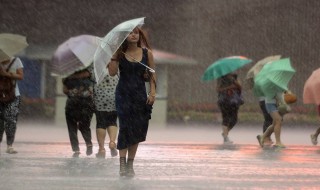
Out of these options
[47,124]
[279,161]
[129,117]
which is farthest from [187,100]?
[129,117]

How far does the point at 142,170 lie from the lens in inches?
399

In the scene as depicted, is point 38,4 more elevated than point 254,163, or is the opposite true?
point 38,4

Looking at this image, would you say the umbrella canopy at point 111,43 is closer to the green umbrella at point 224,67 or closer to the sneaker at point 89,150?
the sneaker at point 89,150

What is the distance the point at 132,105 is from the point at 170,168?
A: 4.83ft

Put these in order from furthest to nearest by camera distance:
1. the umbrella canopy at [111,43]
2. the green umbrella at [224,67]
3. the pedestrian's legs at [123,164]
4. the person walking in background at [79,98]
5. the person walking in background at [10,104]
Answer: the green umbrella at [224,67] < the person walking in background at [10,104] < the person walking in background at [79,98] < the pedestrian's legs at [123,164] < the umbrella canopy at [111,43]

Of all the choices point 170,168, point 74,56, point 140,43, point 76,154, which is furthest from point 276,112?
point 140,43

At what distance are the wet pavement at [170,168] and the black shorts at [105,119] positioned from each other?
45 centimetres

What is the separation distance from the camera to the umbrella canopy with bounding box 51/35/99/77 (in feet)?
40.5

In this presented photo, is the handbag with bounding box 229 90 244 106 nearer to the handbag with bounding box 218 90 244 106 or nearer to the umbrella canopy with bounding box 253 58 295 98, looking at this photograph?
the handbag with bounding box 218 90 244 106

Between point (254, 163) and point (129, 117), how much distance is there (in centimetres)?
Result: 279

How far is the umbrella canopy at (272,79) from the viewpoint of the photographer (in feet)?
48.5

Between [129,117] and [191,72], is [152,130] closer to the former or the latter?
[191,72]

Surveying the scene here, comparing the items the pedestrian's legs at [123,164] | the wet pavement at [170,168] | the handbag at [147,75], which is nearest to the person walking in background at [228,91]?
the wet pavement at [170,168]

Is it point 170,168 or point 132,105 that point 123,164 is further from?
point 170,168
